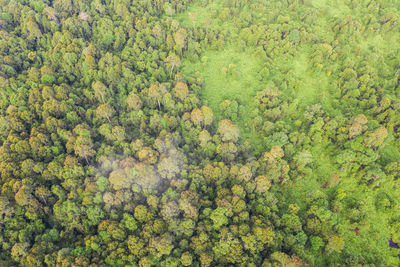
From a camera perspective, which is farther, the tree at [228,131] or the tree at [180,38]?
the tree at [180,38]

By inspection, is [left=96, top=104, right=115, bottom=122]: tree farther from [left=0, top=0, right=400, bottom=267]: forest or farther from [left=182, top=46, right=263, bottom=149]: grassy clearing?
[left=182, top=46, right=263, bottom=149]: grassy clearing

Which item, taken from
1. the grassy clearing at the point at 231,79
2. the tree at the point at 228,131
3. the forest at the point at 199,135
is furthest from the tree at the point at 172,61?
the tree at the point at 228,131

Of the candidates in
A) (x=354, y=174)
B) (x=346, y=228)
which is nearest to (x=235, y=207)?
(x=346, y=228)

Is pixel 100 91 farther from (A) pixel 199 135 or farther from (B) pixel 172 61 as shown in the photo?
(A) pixel 199 135

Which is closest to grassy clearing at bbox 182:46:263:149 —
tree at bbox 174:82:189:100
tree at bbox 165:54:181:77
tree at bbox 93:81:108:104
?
tree at bbox 174:82:189:100

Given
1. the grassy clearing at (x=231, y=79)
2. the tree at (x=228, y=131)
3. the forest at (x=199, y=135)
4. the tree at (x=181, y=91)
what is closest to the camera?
the forest at (x=199, y=135)

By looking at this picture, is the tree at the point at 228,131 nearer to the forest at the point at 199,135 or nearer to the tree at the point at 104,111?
the forest at the point at 199,135

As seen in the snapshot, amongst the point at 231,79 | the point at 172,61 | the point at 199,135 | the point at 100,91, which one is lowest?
the point at 199,135

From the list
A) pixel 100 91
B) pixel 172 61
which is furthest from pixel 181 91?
pixel 100 91

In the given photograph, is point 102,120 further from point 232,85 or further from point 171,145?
point 232,85
